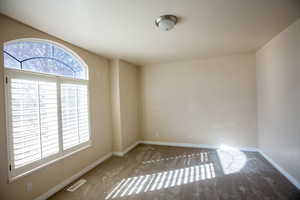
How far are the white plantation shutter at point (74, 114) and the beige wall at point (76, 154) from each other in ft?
0.68

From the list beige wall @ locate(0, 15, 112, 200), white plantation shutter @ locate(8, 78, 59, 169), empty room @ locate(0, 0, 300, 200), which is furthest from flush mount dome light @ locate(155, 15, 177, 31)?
white plantation shutter @ locate(8, 78, 59, 169)

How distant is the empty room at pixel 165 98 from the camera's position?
1.82m

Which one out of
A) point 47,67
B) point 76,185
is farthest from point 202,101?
point 47,67

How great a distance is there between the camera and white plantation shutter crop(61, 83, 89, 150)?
2.57 metres

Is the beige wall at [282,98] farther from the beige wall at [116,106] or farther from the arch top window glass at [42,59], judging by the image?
the arch top window glass at [42,59]

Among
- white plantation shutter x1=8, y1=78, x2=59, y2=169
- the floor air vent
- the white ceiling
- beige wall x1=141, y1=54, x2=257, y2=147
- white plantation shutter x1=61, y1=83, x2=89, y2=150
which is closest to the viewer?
the white ceiling

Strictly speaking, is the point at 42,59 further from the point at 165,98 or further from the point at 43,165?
the point at 165,98

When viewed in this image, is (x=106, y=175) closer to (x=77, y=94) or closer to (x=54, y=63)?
(x=77, y=94)

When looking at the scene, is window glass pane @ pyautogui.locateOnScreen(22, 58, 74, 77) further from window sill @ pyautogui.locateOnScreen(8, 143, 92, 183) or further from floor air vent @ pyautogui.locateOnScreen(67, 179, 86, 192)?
floor air vent @ pyautogui.locateOnScreen(67, 179, 86, 192)

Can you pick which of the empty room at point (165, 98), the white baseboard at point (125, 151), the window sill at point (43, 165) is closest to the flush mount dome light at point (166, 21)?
the empty room at point (165, 98)

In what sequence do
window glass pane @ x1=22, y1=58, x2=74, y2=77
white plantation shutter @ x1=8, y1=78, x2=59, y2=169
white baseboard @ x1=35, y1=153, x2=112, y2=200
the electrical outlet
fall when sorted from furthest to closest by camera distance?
1. white baseboard @ x1=35, y1=153, x2=112, y2=200
2. window glass pane @ x1=22, y1=58, x2=74, y2=77
3. the electrical outlet
4. white plantation shutter @ x1=8, y1=78, x2=59, y2=169

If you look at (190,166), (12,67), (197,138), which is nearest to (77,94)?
(12,67)

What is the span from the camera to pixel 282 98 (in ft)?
8.23

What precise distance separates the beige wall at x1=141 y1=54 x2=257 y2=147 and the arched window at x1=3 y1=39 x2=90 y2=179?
218cm
